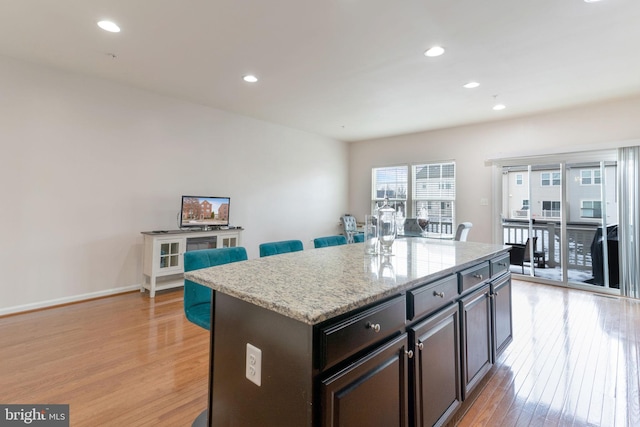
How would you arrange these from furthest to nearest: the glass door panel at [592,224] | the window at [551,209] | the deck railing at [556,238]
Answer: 1. the window at [551,209]
2. the deck railing at [556,238]
3. the glass door panel at [592,224]

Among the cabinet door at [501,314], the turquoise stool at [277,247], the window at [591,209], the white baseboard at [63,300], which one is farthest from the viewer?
the window at [591,209]

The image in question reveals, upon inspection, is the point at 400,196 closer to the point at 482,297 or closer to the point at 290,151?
the point at 290,151

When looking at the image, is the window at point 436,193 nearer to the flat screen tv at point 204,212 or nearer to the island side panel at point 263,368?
the flat screen tv at point 204,212

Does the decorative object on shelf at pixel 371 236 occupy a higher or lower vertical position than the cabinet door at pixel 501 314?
higher

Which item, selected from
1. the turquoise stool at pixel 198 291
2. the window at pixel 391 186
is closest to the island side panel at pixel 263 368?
the turquoise stool at pixel 198 291

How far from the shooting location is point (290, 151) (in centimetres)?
619

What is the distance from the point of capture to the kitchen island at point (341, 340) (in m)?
0.93

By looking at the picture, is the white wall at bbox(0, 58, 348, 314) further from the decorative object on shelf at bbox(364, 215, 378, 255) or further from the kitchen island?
the decorative object on shelf at bbox(364, 215, 378, 255)

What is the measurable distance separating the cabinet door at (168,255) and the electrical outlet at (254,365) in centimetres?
337

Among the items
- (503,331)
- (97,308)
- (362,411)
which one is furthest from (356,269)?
(97,308)

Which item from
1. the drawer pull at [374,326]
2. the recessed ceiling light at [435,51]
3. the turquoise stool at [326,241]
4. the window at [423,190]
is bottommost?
the drawer pull at [374,326]


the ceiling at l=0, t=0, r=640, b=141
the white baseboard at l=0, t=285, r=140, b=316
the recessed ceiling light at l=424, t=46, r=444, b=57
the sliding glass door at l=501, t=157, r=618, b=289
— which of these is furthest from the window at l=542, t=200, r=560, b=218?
the white baseboard at l=0, t=285, r=140, b=316

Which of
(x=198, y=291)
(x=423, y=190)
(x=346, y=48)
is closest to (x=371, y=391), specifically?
(x=198, y=291)

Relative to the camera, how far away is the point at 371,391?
108 cm
